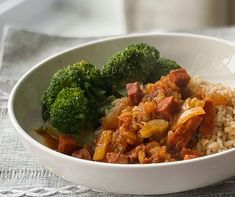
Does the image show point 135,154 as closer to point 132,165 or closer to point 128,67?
point 132,165

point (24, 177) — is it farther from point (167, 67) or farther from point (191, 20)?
point (191, 20)

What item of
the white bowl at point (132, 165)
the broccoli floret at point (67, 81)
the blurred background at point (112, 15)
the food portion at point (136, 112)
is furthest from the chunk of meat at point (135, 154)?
the blurred background at point (112, 15)

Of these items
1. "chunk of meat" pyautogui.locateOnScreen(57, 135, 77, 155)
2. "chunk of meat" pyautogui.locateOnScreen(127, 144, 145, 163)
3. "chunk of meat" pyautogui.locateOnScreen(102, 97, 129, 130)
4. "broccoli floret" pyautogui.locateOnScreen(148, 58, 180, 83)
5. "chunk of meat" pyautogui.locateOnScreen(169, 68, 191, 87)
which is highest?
"chunk of meat" pyautogui.locateOnScreen(169, 68, 191, 87)

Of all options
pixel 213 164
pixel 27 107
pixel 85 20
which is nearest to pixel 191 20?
pixel 85 20

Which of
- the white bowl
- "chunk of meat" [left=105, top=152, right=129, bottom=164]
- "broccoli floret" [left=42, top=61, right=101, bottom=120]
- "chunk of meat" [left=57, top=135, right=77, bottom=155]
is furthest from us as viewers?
"broccoli floret" [left=42, top=61, right=101, bottom=120]

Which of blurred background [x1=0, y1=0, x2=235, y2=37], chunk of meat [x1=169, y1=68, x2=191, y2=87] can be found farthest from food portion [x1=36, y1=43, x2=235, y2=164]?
blurred background [x1=0, y1=0, x2=235, y2=37]

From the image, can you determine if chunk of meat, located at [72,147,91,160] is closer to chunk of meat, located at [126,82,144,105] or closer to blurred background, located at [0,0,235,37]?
chunk of meat, located at [126,82,144,105]

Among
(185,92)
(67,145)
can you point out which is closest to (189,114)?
(185,92)
